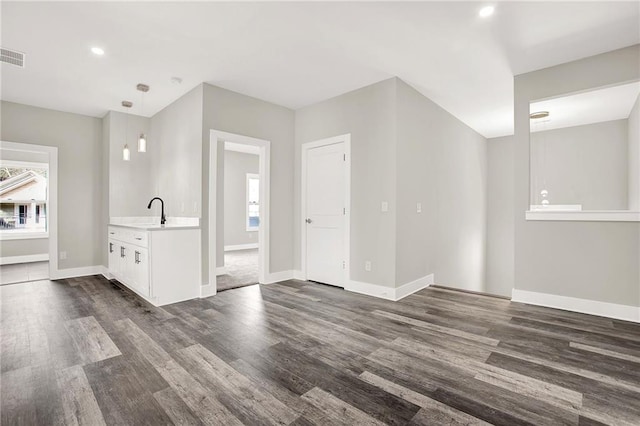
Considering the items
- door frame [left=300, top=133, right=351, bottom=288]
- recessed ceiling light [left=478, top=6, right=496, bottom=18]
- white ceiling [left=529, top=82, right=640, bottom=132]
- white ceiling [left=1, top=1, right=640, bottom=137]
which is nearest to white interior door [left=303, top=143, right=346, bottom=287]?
door frame [left=300, top=133, right=351, bottom=288]

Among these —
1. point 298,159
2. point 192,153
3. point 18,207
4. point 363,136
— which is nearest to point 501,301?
point 363,136

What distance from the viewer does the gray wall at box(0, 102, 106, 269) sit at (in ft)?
16.1

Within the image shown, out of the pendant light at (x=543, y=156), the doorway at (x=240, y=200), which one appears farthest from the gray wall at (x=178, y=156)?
the pendant light at (x=543, y=156)

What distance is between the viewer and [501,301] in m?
3.69

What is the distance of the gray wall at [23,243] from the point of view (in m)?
6.43

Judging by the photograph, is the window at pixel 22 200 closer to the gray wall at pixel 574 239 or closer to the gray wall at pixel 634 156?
the gray wall at pixel 574 239

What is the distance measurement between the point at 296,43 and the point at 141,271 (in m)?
3.21

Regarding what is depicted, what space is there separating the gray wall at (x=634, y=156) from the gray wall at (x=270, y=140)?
14.7 ft

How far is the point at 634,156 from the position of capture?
3.90m

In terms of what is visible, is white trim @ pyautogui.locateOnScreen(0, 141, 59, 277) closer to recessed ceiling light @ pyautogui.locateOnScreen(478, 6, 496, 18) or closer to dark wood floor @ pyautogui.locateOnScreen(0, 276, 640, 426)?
dark wood floor @ pyautogui.locateOnScreen(0, 276, 640, 426)

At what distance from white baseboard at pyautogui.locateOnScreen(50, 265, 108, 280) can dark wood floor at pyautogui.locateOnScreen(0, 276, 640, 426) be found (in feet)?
5.68

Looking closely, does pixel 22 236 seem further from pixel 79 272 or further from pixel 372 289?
pixel 372 289

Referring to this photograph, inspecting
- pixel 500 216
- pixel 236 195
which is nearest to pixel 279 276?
pixel 236 195

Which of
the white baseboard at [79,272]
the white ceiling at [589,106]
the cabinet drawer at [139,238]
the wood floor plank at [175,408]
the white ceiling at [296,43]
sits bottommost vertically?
the wood floor plank at [175,408]
